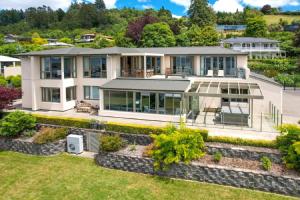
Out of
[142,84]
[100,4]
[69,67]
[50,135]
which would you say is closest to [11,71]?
[69,67]

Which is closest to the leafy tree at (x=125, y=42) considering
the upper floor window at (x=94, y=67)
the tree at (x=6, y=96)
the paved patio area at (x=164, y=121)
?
the upper floor window at (x=94, y=67)

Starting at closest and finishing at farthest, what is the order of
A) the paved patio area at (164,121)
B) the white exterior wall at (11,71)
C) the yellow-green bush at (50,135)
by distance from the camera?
the paved patio area at (164,121)
the yellow-green bush at (50,135)
the white exterior wall at (11,71)

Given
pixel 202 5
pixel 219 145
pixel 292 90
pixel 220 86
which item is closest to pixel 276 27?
pixel 202 5

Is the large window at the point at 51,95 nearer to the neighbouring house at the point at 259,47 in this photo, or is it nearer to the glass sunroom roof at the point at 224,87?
the glass sunroom roof at the point at 224,87

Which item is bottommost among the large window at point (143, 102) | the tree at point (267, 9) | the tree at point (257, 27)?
the large window at point (143, 102)

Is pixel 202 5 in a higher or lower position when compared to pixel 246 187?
higher

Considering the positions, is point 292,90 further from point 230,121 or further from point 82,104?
point 82,104

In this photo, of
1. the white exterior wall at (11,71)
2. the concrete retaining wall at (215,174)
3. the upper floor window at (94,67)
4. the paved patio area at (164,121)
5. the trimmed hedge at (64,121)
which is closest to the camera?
the concrete retaining wall at (215,174)
